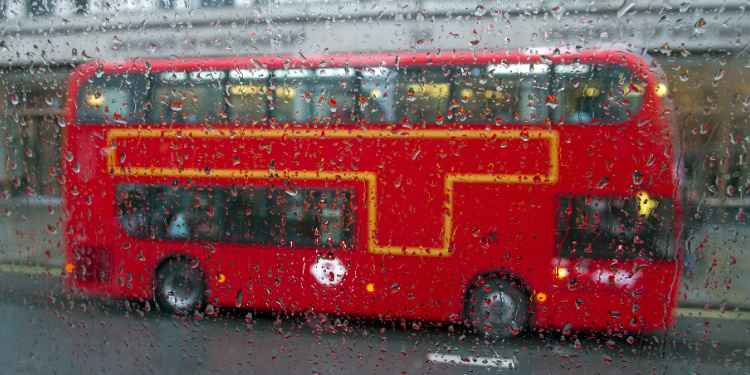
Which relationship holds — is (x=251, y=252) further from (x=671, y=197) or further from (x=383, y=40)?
(x=671, y=197)

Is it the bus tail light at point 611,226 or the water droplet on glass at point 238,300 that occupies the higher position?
the bus tail light at point 611,226

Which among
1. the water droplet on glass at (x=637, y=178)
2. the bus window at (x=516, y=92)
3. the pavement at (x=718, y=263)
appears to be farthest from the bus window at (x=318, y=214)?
the pavement at (x=718, y=263)

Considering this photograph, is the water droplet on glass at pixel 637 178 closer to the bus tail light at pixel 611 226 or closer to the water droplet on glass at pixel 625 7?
the bus tail light at pixel 611 226

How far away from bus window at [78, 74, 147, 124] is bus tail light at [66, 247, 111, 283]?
459mm

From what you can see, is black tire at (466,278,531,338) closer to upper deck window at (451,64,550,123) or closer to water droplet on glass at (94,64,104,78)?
upper deck window at (451,64,550,123)

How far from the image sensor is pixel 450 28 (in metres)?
1.24

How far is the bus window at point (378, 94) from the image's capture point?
52.9 inches

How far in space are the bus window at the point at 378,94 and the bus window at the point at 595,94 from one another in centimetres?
51

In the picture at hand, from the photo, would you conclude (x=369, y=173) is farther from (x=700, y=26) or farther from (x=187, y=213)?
(x=700, y=26)

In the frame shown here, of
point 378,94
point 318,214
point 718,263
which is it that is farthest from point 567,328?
point 378,94

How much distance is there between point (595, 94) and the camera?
1.15 metres

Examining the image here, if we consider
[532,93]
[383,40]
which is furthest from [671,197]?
[383,40]

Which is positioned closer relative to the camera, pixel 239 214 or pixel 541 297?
pixel 541 297

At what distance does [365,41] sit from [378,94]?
204 millimetres
